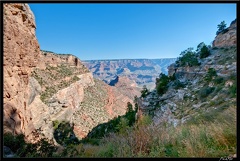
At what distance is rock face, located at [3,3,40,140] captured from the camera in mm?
5531

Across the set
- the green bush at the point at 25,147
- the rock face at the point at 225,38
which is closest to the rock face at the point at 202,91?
the rock face at the point at 225,38

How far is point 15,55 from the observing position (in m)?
6.33

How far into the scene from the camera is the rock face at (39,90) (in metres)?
6.10

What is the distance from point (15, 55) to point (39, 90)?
13.7 meters

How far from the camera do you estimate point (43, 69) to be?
41375 millimetres

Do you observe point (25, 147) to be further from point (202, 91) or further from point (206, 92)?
point (202, 91)

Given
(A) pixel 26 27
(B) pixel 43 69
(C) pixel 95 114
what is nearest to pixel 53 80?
(B) pixel 43 69

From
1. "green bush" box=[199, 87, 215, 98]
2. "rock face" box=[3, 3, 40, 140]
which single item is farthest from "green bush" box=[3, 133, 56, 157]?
"green bush" box=[199, 87, 215, 98]

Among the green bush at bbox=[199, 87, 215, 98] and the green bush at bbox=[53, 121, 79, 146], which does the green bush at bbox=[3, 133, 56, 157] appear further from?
the green bush at bbox=[199, 87, 215, 98]

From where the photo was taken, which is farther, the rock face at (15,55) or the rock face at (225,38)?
the rock face at (225,38)

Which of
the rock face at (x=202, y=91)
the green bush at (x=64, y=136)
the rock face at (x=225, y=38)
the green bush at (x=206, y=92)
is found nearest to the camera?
the rock face at (x=202, y=91)

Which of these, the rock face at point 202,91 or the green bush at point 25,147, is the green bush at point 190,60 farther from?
the green bush at point 25,147

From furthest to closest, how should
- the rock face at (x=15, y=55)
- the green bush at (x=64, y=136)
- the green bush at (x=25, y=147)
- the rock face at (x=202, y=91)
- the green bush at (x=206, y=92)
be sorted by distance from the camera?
the green bush at (x=64, y=136) → the green bush at (x=206, y=92) → the rock face at (x=202, y=91) → the rock face at (x=15, y=55) → the green bush at (x=25, y=147)

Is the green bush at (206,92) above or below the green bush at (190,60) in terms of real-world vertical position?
below
